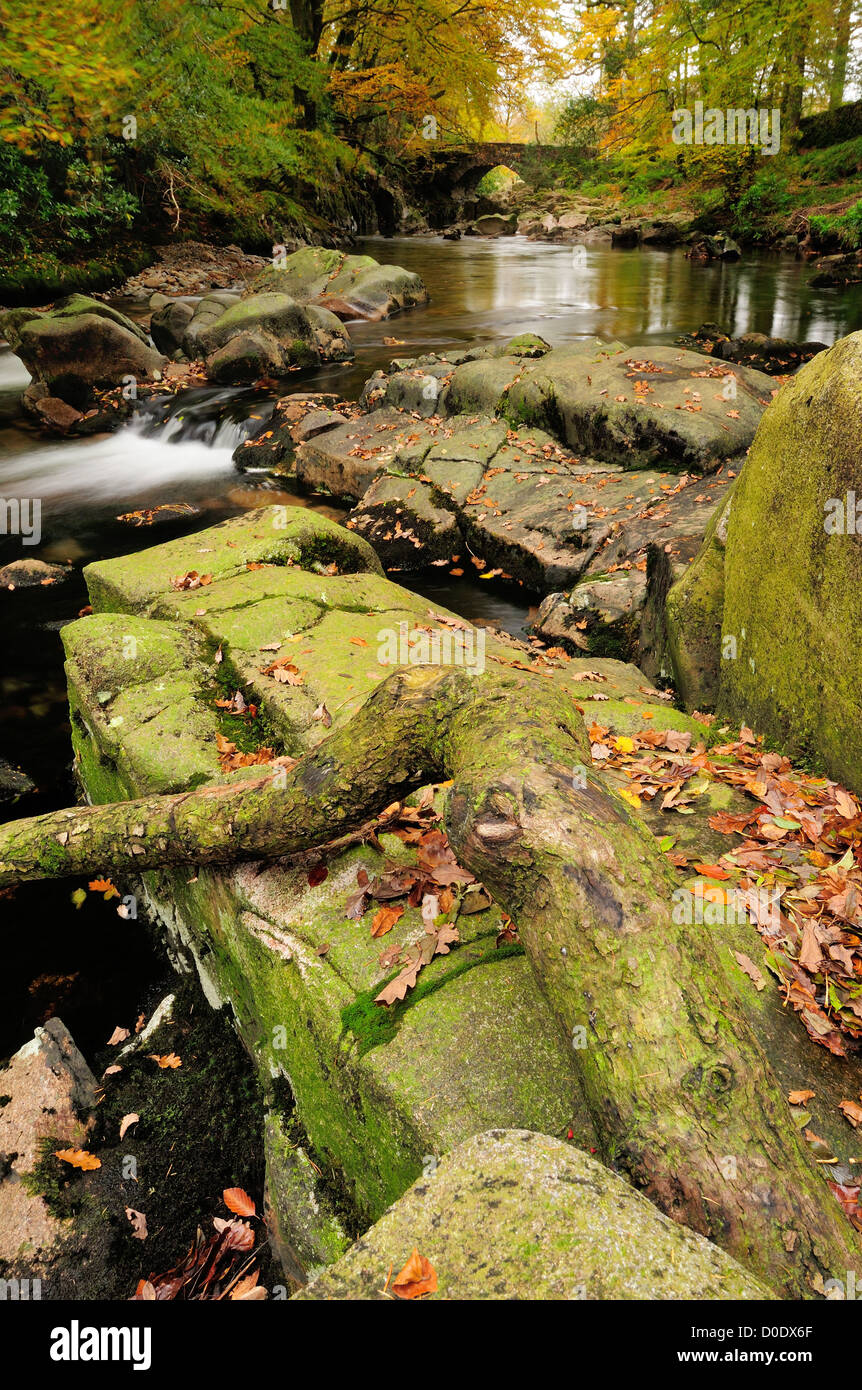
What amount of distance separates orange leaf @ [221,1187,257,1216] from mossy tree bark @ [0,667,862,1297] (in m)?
1.69

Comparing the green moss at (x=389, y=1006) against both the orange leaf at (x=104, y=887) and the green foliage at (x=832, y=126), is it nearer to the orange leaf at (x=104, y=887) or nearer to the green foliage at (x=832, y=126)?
the orange leaf at (x=104, y=887)

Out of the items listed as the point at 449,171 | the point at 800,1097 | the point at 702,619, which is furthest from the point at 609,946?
the point at 449,171

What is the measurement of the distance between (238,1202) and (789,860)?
2.89 m

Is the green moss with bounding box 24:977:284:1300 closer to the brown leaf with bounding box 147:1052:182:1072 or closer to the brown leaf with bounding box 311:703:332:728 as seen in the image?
the brown leaf with bounding box 147:1052:182:1072

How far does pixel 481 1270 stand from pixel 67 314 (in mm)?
17939

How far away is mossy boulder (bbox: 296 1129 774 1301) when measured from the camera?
5.67ft

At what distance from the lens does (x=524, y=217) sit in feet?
152

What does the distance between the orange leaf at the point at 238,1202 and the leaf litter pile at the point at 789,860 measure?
242 centimetres

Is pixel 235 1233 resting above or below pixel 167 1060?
below

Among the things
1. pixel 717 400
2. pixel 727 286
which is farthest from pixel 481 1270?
pixel 727 286

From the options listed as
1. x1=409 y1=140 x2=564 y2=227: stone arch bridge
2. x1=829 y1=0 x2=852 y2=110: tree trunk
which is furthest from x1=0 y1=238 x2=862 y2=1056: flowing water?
x1=409 y1=140 x2=564 y2=227: stone arch bridge

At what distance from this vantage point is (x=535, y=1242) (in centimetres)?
181

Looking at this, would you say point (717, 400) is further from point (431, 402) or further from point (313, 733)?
point (313, 733)

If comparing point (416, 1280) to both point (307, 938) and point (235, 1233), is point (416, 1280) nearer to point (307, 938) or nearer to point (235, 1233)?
point (307, 938)
